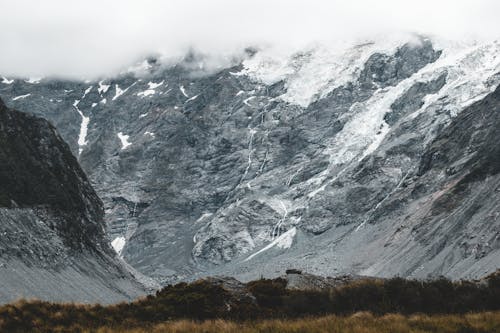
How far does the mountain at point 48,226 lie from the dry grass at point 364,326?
8008 centimetres

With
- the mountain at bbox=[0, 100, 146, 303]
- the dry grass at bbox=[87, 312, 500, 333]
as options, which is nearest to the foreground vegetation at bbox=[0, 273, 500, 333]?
the dry grass at bbox=[87, 312, 500, 333]

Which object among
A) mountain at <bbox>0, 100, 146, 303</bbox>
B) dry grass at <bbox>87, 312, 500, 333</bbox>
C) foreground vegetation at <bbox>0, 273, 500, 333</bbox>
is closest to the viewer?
dry grass at <bbox>87, 312, 500, 333</bbox>

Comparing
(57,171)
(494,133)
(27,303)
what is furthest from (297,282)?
(494,133)

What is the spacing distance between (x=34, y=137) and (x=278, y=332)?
15032cm

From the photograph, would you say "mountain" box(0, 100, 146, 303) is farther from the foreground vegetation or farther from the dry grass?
the dry grass

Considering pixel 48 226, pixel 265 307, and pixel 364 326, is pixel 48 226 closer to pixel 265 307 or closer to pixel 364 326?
pixel 265 307

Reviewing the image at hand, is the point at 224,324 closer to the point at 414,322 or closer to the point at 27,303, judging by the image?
the point at 414,322

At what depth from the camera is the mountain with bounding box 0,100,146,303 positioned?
4373 inches

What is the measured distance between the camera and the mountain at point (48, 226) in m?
111

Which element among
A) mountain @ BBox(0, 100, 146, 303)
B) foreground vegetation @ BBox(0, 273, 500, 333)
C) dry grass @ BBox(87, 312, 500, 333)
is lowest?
mountain @ BBox(0, 100, 146, 303)

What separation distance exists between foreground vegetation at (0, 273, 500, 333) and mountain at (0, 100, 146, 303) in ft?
245

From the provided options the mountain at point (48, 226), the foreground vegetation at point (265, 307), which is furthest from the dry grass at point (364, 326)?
the mountain at point (48, 226)

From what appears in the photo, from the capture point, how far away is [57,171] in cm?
15850

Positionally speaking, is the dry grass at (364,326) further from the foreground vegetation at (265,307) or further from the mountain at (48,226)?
the mountain at (48,226)
